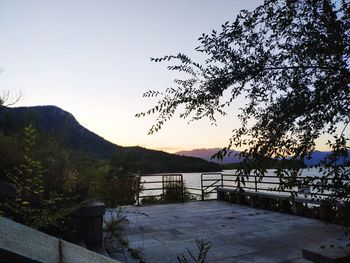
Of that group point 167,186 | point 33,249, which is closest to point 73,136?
point 167,186

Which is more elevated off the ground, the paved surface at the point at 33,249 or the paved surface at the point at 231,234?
the paved surface at the point at 33,249

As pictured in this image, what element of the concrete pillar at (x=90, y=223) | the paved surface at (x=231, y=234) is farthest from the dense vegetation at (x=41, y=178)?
the paved surface at (x=231, y=234)

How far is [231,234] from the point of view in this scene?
7902 millimetres

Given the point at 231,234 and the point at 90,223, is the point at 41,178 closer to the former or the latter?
the point at 90,223

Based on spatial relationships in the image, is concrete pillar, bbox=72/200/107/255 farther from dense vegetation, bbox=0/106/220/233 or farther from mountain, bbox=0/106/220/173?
mountain, bbox=0/106/220/173

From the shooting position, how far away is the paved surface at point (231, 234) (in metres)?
6.13

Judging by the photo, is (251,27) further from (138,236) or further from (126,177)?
(126,177)

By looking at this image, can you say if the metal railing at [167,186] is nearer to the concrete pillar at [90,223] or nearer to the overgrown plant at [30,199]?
the concrete pillar at [90,223]

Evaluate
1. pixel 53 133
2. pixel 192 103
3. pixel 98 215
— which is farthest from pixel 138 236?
pixel 192 103

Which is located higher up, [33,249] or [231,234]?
[33,249]

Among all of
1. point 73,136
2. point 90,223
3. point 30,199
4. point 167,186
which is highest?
point 73,136

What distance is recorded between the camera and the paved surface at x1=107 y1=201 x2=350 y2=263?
6.13 metres

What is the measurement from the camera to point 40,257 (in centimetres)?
141

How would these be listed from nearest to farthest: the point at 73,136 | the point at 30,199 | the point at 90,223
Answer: the point at 30,199, the point at 90,223, the point at 73,136
